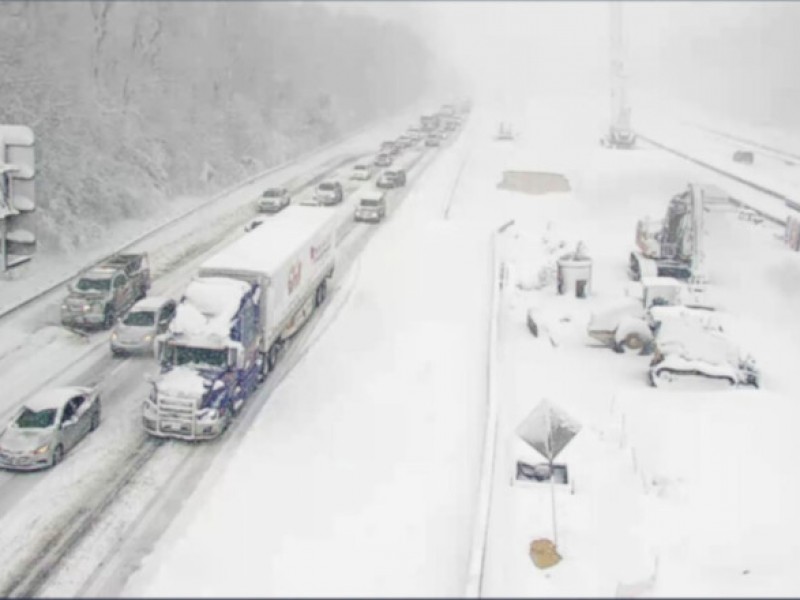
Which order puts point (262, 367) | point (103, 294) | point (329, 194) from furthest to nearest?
point (329, 194) → point (103, 294) → point (262, 367)

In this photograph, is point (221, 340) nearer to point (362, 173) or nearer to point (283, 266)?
point (283, 266)

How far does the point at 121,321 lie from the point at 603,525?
688 inches

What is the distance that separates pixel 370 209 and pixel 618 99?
212ft

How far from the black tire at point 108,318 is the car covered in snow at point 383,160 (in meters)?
40.3

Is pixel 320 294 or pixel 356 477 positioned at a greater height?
pixel 320 294

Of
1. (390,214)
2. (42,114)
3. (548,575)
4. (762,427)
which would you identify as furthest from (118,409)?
(390,214)

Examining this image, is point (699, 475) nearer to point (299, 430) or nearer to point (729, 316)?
point (299, 430)

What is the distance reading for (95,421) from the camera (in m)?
23.8

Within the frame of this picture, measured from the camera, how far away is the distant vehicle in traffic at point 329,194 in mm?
52688

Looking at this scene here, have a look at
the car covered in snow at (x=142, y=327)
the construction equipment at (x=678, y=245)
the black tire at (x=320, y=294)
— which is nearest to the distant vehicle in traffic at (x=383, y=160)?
the construction equipment at (x=678, y=245)

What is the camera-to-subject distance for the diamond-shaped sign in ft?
55.1

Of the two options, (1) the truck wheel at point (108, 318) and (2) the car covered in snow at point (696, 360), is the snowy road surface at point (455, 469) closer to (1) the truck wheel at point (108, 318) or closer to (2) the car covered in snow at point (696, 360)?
(2) the car covered in snow at point (696, 360)

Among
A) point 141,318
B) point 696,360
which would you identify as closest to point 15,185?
point 141,318

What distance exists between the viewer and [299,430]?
23047mm
